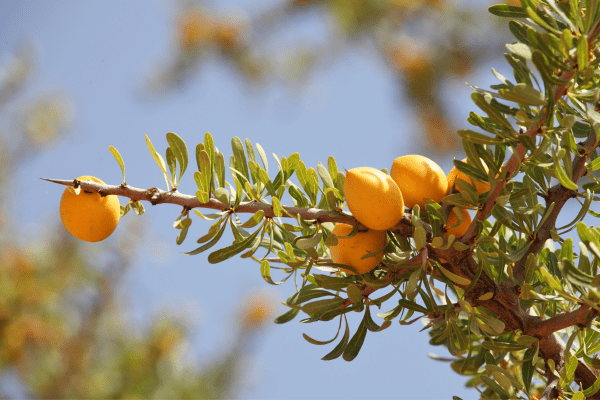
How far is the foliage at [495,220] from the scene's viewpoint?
364 millimetres

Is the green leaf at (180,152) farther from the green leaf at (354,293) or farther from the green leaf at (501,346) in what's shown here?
the green leaf at (501,346)

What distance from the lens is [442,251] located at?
0.40 m

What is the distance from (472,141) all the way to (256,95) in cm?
215

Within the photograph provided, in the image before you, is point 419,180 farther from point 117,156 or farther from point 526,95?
point 117,156

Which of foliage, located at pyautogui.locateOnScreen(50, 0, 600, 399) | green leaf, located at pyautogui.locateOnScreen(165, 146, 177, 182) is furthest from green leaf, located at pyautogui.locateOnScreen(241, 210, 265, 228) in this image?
green leaf, located at pyautogui.locateOnScreen(165, 146, 177, 182)

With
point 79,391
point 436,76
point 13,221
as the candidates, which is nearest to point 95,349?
point 79,391

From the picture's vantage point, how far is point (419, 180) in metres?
0.45

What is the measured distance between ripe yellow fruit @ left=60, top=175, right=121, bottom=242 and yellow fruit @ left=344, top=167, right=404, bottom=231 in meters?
0.23

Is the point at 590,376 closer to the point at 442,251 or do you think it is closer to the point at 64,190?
the point at 442,251

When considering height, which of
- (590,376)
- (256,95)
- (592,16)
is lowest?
(590,376)

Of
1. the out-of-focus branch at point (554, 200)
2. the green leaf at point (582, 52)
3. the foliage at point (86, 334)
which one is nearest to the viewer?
the green leaf at point (582, 52)

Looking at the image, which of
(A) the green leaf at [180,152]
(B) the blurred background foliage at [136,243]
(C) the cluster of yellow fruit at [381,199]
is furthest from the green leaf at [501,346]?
(B) the blurred background foliage at [136,243]

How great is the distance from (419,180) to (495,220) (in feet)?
0.26

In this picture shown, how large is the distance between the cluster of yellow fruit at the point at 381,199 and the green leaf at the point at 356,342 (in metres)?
0.06
